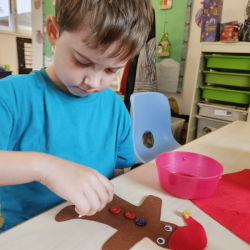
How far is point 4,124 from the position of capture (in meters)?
0.51

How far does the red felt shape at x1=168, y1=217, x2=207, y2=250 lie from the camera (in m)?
0.37

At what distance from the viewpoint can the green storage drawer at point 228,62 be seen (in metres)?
1.71

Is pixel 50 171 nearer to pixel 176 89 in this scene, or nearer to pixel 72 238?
pixel 72 238

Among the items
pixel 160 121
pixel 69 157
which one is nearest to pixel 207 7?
pixel 160 121

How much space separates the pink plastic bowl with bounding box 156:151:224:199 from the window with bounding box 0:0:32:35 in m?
4.02

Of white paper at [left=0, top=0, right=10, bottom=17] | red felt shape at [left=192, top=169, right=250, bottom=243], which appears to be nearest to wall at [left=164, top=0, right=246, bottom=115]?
red felt shape at [left=192, top=169, right=250, bottom=243]

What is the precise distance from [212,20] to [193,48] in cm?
44

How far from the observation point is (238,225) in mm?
440

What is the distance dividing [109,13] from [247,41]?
5.35 feet

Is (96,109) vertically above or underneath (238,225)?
above

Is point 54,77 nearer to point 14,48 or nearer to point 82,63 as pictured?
point 82,63

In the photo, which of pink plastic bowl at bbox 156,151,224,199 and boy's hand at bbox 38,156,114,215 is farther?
pink plastic bowl at bbox 156,151,224,199

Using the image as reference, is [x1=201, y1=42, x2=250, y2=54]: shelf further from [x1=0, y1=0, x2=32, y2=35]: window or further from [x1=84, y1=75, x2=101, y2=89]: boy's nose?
[x1=0, y1=0, x2=32, y2=35]: window

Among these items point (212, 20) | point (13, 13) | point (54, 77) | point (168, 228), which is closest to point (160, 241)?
point (168, 228)
